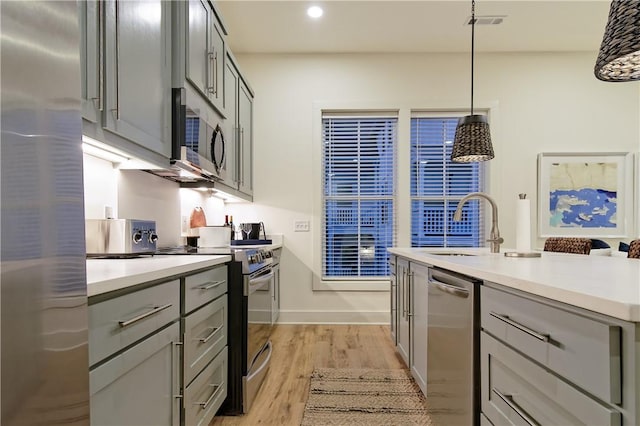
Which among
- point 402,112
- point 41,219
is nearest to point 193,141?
point 41,219

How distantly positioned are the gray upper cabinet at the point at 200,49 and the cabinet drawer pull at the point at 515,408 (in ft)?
6.28

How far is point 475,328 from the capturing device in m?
1.30

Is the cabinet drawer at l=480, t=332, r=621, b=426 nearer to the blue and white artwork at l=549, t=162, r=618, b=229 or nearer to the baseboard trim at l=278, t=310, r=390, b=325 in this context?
the baseboard trim at l=278, t=310, r=390, b=325

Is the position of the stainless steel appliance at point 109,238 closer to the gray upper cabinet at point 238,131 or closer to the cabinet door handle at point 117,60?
the cabinet door handle at point 117,60

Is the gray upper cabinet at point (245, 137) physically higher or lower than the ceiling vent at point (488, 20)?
lower

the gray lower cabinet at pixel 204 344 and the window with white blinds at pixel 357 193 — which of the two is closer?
the gray lower cabinet at pixel 204 344

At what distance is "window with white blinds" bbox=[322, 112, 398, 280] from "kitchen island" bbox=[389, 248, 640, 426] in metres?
2.32

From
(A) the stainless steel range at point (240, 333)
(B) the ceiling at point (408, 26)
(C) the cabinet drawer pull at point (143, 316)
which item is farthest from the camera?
(B) the ceiling at point (408, 26)

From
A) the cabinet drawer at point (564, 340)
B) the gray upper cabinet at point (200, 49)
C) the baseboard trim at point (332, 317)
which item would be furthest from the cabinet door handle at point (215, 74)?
the baseboard trim at point (332, 317)

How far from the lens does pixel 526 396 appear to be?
0.97 metres

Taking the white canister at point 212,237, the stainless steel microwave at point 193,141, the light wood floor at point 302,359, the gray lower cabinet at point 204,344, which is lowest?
the light wood floor at point 302,359

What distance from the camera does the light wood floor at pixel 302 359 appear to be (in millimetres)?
2016

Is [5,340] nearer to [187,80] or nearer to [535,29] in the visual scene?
[187,80]

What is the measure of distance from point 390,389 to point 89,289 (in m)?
2.02
